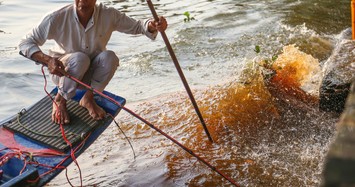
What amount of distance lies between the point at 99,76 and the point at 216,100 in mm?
2245

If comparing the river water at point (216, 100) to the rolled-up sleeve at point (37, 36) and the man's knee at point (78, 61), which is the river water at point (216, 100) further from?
the rolled-up sleeve at point (37, 36)

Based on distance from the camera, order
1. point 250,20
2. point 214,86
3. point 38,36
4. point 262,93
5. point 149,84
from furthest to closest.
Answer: point 250,20
point 149,84
point 214,86
point 262,93
point 38,36

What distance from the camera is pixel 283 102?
19.4ft

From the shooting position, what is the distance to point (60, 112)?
14.1ft

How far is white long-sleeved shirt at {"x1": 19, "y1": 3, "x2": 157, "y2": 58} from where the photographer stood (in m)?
4.20

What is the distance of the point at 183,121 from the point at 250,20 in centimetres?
499

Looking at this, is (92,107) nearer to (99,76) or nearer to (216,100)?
(99,76)

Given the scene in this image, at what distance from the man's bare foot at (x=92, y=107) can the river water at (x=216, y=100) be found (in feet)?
2.55

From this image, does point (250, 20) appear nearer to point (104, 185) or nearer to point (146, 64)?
point (146, 64)

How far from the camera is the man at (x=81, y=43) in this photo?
13.7ft

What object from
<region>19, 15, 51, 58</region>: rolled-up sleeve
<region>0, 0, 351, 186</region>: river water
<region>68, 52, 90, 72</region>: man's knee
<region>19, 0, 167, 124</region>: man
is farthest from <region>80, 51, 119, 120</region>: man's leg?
<region>0, 0, 351, 186</region>: river water

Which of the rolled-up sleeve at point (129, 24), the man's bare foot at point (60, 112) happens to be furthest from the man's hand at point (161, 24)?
the man's bare foot at point (60, 112)

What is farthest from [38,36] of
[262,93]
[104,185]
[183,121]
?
[262,93]

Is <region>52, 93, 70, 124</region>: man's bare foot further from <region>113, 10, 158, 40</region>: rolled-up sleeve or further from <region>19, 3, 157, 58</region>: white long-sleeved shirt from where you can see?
<region>113, 10, 158, 40</region>: rolled-up sleeve
